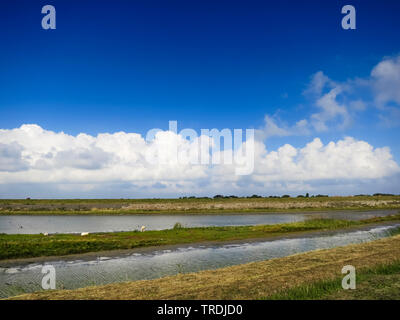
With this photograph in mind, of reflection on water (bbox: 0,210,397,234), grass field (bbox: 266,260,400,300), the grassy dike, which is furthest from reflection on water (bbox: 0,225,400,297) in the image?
reflection on water (bbox: 0,210,397,234)

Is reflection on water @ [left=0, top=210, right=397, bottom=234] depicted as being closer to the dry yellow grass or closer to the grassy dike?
the grassy dike

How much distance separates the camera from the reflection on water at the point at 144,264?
18.5m

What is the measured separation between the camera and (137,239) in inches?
1345

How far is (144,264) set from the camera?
23.1m

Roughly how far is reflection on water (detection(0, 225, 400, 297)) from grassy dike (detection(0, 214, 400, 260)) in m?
3.57

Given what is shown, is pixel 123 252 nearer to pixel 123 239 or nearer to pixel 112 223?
pixel 123 239

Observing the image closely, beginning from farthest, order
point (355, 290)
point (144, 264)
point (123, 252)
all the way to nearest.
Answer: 1. point (123, 252)
2. point (144, 264)
3. point (355, 290)

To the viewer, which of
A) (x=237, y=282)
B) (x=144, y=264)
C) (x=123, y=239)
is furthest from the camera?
(x=123, y=239)

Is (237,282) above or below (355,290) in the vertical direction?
below

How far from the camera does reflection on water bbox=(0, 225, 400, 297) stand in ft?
60.8

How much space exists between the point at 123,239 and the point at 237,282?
73.7ft

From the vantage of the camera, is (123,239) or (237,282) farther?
(123,239)

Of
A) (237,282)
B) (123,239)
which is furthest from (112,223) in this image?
(237,282)

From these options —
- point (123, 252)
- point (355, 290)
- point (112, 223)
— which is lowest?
point (112, 223)
